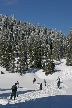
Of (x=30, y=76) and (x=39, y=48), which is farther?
(x=39, y=48)

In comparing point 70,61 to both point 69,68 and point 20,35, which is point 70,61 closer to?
point 69,68

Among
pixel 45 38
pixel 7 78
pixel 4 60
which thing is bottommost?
pixel 7 78

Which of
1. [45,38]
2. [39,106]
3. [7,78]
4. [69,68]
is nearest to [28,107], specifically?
[39,106]

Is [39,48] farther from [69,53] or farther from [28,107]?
[28,107]

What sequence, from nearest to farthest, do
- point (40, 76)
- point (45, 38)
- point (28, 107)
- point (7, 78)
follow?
point (28, 107) < point (7, 78) < point (40, 76) < point (45, 38)

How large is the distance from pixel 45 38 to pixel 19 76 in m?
51.6

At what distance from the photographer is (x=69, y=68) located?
75.8 metres

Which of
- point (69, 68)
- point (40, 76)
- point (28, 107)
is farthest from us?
point (69, 68)

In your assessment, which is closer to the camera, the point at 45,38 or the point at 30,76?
the point at 30,76

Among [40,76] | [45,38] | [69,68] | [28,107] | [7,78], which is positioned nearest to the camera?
[28,107]

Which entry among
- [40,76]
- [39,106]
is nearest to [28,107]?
[39,106]

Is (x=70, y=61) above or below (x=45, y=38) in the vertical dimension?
below

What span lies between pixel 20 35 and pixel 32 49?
47.1 meters

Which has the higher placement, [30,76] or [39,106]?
[30,76]
